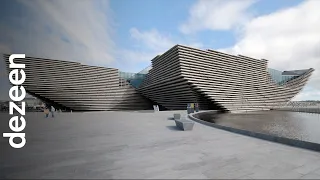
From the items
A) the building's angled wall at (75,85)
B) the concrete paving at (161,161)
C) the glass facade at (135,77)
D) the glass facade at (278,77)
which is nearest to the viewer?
the concrete paving at (161,161)

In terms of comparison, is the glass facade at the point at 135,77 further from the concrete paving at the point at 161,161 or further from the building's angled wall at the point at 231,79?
the concrete paving at the point at 161,161

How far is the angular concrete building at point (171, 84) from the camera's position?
128 feet

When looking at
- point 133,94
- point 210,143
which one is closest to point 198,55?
point 133,94

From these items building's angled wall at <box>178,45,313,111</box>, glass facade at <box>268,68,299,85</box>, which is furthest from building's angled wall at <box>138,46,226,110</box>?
glass facade at <box>268,68,299,85</box>

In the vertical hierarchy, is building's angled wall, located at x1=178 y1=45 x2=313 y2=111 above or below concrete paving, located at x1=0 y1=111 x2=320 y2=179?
above

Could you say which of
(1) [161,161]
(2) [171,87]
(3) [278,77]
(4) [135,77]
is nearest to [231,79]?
(2) [171,87]

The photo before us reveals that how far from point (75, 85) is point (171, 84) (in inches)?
→ 814

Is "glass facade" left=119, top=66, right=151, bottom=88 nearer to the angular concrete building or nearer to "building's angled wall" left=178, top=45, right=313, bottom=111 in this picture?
the angular concrete building

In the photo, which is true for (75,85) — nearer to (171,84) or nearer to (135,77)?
(171,84)

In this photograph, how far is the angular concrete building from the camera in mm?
39062

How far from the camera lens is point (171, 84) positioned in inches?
1702

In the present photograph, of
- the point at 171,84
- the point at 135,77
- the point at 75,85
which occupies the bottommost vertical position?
the point at 171,84

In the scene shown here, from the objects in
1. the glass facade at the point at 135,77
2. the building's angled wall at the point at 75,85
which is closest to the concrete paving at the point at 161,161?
the building's angled wall at the point at 75,85

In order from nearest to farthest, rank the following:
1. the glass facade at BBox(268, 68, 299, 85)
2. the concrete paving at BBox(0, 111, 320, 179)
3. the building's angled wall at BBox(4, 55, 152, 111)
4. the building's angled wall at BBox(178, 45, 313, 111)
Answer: the concrete paving at BBox(0, 111, 320, 179), the building's angled wall at BBox(178, 45, 313, 111), the building's angled wall at BBox(4, 55, 152, 111), the glass facade at BBox(268, 68, 299, 85)
